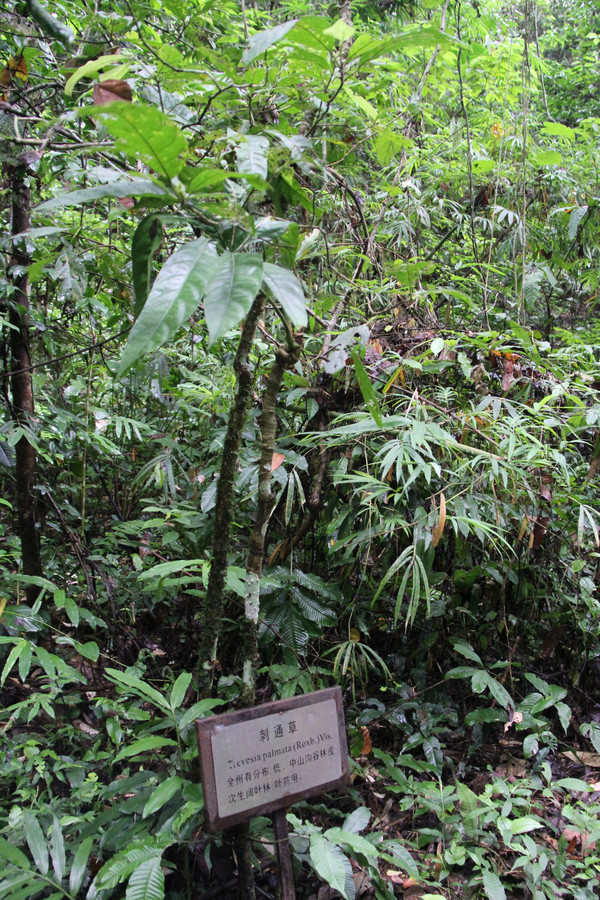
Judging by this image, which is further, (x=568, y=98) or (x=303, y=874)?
(x=568, y=98)

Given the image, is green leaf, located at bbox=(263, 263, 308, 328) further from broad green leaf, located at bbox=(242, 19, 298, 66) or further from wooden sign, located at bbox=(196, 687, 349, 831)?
wooden sign, located at bbox=(196, 687, 349, 831)

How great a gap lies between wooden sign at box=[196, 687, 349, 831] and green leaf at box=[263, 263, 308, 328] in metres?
0.83

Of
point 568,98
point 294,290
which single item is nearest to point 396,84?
point 294,290

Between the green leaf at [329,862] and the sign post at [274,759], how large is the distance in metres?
0.09

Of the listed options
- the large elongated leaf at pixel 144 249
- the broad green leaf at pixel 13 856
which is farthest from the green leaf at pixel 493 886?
the large elongated leaf at pixel 144 249

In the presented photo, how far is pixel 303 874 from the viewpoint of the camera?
59.1 inches

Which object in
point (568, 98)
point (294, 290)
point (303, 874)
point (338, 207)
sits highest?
point (568, 98)

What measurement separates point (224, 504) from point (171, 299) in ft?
2.21

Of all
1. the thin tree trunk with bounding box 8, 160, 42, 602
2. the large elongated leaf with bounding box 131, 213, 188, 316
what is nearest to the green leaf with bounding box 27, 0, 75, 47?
the thin tree trunk with bounding box 8, 160, 42, 602

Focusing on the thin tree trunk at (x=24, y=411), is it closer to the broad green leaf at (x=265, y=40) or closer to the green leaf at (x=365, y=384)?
the green leaf at (x=365, y=384)

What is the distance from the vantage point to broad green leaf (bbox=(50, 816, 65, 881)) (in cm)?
126

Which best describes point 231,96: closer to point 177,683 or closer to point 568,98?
point 177,683

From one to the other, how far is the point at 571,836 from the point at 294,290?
1.70 meters

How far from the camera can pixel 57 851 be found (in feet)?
4.23
